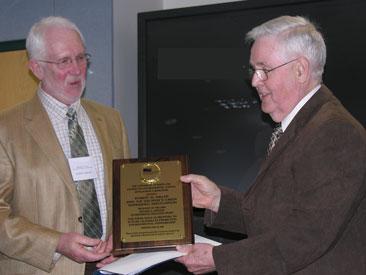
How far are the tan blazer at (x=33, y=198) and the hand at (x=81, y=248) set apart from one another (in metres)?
0.04

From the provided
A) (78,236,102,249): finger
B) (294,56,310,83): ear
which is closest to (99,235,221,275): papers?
(78,236,102,249): finger

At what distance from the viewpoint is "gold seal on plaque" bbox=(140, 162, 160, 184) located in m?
2.02

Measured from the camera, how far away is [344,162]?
5.08 ft

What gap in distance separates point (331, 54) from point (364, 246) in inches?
55.6

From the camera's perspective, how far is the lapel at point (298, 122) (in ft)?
5.70

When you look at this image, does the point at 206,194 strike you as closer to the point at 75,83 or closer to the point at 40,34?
the point at 75,83

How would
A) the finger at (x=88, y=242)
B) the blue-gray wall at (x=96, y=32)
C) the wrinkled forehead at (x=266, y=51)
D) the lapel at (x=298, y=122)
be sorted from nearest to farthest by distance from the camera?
the lapel at (x=298, y=122)
the wrinkled forehead at (x=266, y=51)
the finger at (x=88, y=242)
the blue-gray wall at (x=96, y=32)

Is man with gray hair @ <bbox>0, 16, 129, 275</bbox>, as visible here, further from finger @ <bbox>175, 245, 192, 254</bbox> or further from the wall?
the wall

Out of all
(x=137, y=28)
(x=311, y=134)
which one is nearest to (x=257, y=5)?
(x=137, y=28)

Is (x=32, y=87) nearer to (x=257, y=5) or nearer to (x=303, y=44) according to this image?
(x=257, y=5)

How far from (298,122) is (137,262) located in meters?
0.76

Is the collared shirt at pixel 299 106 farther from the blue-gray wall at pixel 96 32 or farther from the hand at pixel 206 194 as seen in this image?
the blue-gray wall at pixel 96 32

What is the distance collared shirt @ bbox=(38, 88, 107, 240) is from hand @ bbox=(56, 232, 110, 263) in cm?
23

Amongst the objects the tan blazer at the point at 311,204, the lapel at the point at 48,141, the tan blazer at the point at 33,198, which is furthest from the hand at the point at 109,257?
the tan blazer at the point at 311,204
